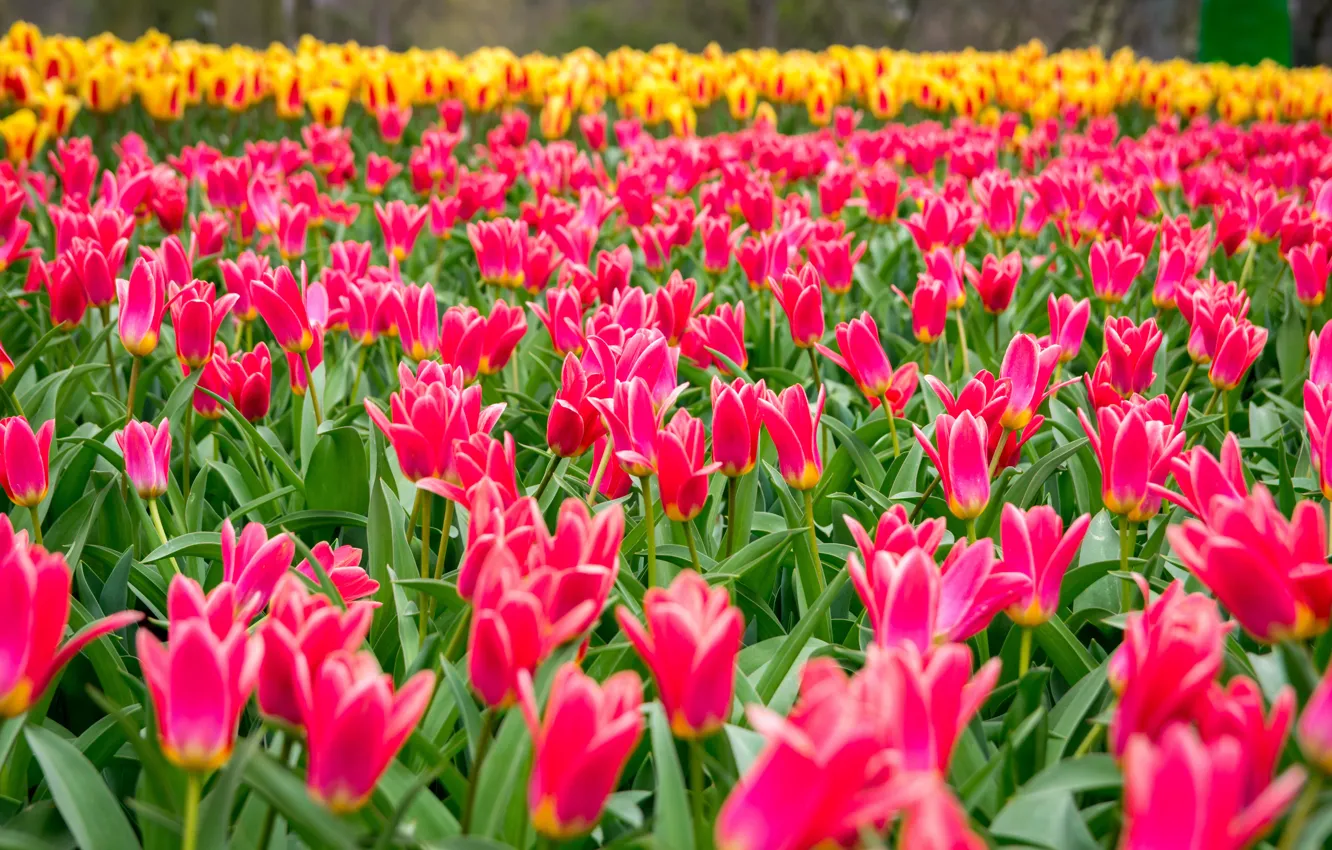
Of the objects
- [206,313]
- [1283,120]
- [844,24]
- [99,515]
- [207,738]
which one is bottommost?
[99,515]

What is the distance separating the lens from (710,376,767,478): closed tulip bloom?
166cm

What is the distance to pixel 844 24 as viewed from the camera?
82.9ft

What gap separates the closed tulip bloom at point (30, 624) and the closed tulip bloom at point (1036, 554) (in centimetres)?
95

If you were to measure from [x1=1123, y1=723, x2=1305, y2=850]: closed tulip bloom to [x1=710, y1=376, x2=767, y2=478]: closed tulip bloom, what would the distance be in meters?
0.90

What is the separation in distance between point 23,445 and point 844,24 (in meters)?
25.7

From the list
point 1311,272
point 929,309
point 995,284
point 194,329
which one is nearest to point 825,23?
point 1311,272

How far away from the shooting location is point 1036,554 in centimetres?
138

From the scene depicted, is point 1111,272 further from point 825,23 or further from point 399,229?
point 825,23

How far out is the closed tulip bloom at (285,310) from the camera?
2.19 m

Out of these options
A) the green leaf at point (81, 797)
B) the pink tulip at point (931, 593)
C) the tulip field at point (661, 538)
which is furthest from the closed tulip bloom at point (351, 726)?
the pink tulip at point (931, 593)

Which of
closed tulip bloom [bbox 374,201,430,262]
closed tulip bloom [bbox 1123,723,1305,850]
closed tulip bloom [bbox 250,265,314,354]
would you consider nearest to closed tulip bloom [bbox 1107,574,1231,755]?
closed tulip bloom [bbox 1123,723,1305,850]

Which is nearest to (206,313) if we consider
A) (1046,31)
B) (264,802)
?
(264,802)

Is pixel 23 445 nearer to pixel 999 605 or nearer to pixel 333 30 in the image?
pixel 999 605

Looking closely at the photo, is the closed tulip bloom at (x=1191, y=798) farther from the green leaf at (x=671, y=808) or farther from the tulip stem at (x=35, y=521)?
the tulip stem at (x=35, y=521)
